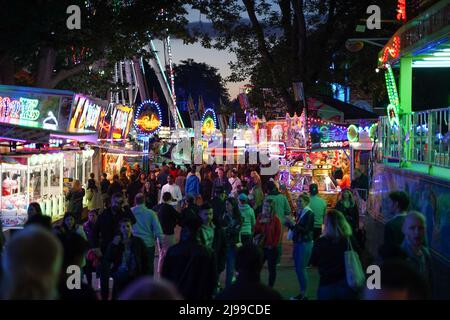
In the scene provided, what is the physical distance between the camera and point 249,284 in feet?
16.4

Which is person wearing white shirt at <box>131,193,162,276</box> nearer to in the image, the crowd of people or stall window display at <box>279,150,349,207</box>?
the crowd of people

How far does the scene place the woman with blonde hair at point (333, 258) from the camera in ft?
23.4

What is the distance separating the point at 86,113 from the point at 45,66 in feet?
9.58

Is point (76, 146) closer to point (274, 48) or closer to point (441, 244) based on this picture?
point (274, 48)

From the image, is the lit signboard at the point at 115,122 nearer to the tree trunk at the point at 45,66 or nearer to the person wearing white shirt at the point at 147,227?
the tree trunk at the point at 45,66

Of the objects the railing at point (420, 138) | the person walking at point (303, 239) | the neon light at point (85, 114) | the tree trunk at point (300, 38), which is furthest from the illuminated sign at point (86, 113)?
the tree trunk at point (300, 38)

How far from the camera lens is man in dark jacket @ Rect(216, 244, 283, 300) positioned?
4805 millimetres

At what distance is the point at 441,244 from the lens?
31.8 ft

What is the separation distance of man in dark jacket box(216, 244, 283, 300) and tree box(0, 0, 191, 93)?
1350cm

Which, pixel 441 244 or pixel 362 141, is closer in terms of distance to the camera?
pixel 441 244

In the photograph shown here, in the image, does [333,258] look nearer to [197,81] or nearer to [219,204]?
[219,204]

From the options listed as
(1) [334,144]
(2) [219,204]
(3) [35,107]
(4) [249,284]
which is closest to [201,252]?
(4) [249,284]

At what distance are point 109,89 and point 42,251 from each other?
26732 millimetres
